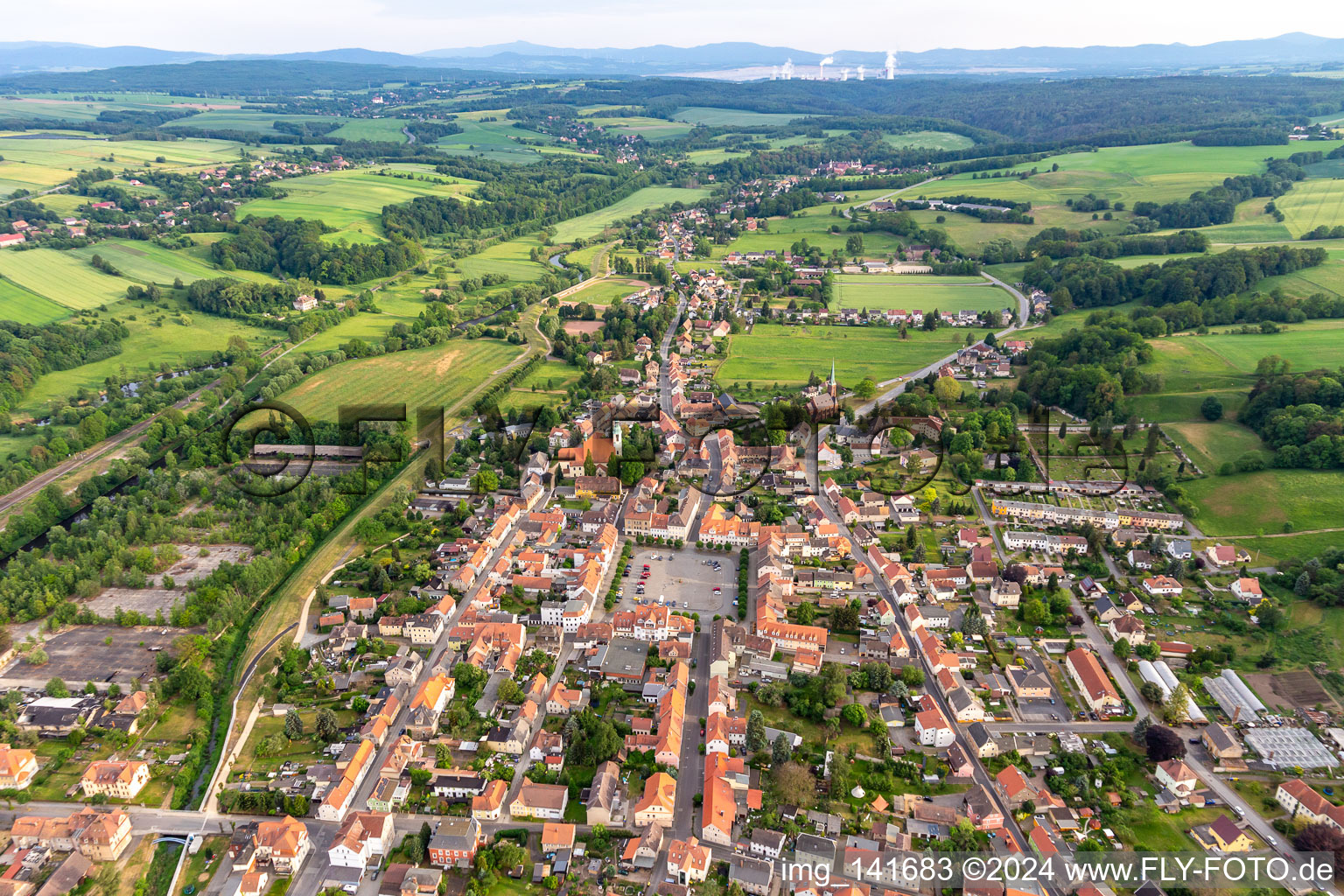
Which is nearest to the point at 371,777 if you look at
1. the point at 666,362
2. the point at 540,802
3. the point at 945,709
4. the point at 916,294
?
the point at 540,802

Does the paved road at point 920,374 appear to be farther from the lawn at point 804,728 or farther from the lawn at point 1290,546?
the lawn at point 804,728

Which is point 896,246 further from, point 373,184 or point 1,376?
point 1,376

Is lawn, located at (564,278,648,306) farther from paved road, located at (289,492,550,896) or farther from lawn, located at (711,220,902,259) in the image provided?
paved road, located at (289,492,550,896)

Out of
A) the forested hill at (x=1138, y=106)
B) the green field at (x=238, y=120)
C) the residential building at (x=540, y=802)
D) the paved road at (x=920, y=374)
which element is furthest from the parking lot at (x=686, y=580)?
the green field at (x=238, y=120)

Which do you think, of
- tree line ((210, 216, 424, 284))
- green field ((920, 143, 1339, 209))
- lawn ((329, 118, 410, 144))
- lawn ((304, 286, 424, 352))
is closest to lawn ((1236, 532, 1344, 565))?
lawn ((304, 286, 424, 352))

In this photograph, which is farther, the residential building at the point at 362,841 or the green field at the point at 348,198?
the green field at the point at 348,198

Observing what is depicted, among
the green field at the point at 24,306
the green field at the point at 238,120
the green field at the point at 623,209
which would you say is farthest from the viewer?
the green field at the point at 238,120

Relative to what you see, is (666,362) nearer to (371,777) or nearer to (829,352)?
(829,352)
